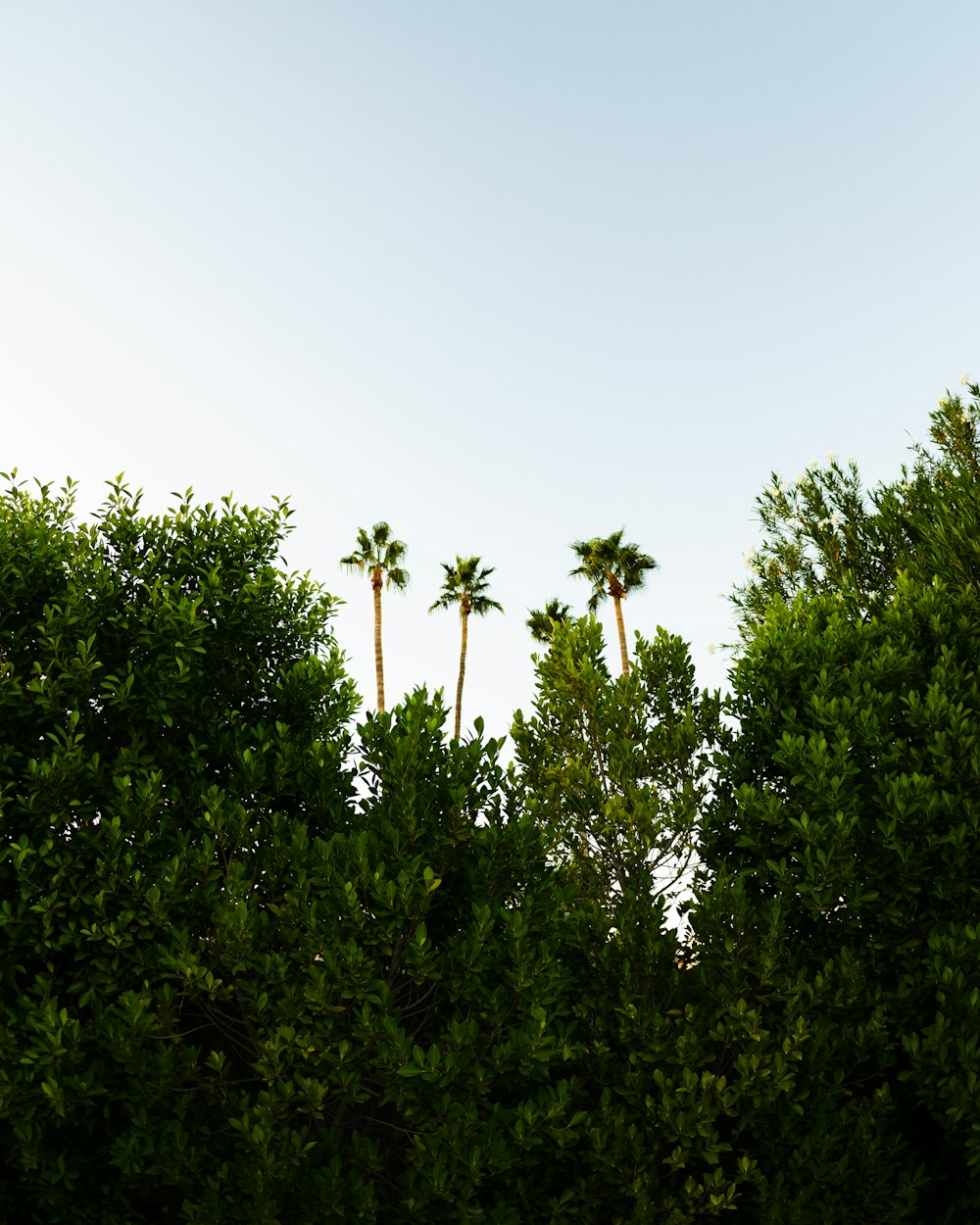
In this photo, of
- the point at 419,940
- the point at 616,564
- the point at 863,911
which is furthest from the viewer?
the point at 616,564

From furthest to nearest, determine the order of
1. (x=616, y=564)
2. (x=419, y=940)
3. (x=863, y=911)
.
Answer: (x=616, y=564), (x=863, y=911), (x=419, y=940)

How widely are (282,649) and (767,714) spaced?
249 inches

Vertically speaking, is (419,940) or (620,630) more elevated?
(620,630)

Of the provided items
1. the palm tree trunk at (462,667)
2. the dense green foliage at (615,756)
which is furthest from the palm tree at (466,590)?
the dense green foliage at (615,756)

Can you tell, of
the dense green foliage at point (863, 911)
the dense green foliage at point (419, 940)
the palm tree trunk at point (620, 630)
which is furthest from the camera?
the palm tree trunk at point (620, 630)

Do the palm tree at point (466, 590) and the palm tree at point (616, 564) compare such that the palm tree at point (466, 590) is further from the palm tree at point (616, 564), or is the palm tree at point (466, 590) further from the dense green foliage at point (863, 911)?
the dense green foliage at point (863, 911)

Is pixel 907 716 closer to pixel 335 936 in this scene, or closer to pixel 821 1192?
pixel 821 1192

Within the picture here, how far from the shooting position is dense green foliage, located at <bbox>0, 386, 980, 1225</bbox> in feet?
30.8

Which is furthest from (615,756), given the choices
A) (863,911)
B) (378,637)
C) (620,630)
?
(378,637)

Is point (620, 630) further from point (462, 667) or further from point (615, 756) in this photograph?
point (615, 756)

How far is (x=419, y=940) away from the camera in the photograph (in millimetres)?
9445

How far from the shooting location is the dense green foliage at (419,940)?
9.38 metres

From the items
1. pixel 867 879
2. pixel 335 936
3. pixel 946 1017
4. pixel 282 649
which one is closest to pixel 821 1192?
pixel 946 1017

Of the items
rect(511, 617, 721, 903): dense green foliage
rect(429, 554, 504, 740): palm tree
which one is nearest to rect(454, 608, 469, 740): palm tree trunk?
rect(429, 554, 504, 740): palm tree
